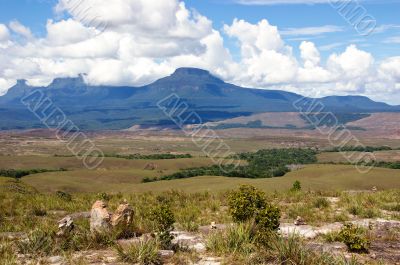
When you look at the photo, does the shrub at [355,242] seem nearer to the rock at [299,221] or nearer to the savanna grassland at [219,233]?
the savanna grassland at [219,233]

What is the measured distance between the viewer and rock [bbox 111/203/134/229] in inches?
637

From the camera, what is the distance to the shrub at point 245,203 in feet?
54.5

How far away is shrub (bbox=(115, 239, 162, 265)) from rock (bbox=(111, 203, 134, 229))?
126 inches

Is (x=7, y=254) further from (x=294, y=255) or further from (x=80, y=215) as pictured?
(x=80, y=215)

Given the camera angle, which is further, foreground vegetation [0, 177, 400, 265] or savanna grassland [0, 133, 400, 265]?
savanna grassland [0, 133, 400, 265]

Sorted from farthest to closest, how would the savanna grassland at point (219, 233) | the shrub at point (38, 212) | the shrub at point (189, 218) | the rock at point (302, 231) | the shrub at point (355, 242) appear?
the shrub at point (38, 212) < the shrub at point (189, 218) < the rock at point (302, 231) < the shrub at point (355, 242) < the savanna grassland at point (219, 233)

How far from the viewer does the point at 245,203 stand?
16688mm

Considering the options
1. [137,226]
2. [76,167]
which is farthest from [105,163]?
[137,226]

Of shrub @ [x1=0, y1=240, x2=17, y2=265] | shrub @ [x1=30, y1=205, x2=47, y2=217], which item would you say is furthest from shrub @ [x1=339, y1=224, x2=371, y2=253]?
shrub @ [x1=30, y1=205, x2=47, y2=217]

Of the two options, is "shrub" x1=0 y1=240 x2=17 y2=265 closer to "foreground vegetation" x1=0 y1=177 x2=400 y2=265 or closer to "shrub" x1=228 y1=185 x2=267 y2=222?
"foreground vegetation" x1=0 y1=177 x2=400 y2=265

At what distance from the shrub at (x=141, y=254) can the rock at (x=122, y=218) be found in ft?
10.5

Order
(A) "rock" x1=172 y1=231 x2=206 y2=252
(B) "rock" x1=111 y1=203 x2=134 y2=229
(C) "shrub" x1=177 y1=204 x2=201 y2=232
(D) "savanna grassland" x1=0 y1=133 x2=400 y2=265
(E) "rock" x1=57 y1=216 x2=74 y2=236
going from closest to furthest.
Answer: (D) "savanna grassland" x1=0 y1=133 x2=400 y2=265 < (A) "rock" x1=172 y1=231 x2=206 y2=252 < (E) "rock" x1=57 y1=216 x2=74 y2=236 < (B) "rock" x1=111 y1=203 x2=134 y2=229 < (C) "shrub" x1=177 y1=204 x2=201 y2=232

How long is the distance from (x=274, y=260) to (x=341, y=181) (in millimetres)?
74819

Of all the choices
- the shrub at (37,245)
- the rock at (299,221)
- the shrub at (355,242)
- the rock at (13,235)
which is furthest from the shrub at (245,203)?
the rock at (13,235)
